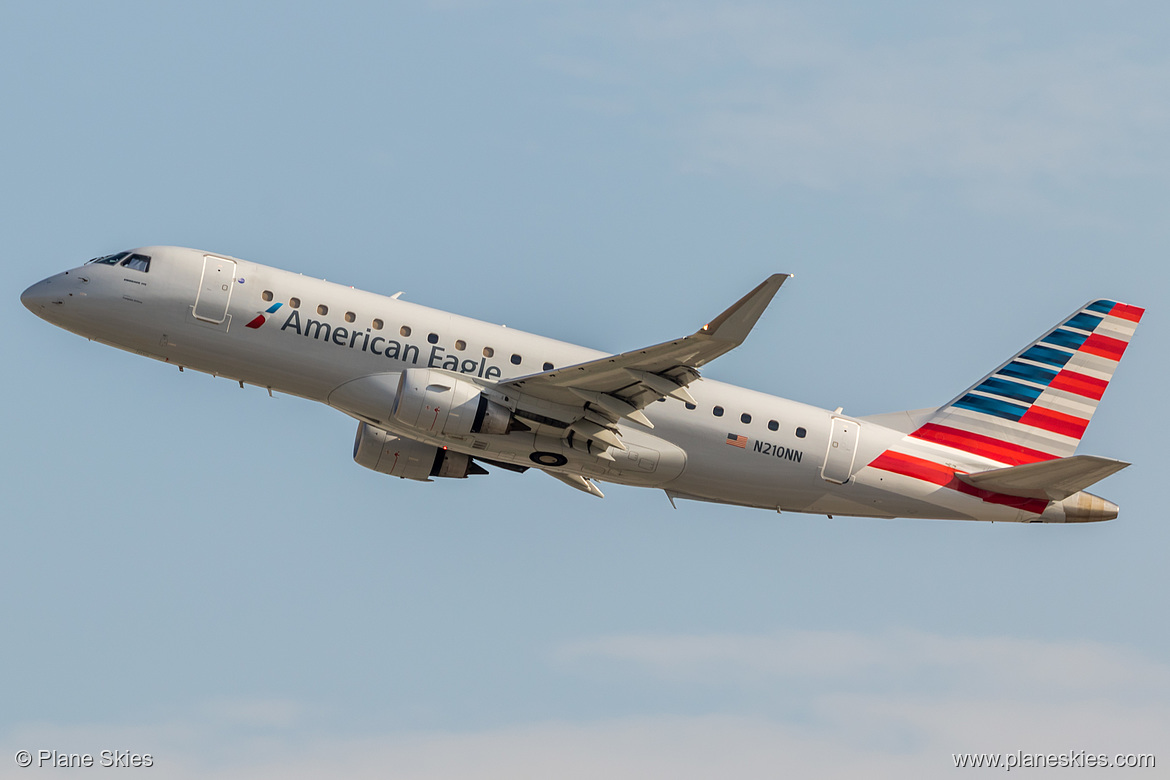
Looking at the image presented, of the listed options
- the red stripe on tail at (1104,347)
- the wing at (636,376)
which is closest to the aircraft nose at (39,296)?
the wing at (636,376)

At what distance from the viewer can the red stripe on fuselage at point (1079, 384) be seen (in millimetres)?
40594

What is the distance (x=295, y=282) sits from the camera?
34.9 metres

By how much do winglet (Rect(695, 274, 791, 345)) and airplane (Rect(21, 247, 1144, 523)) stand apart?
3.40ft

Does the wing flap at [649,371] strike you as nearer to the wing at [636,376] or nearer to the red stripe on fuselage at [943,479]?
the wing at [636,376]

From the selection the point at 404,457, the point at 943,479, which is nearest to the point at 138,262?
the point at 404,457

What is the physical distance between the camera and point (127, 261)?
115 feet

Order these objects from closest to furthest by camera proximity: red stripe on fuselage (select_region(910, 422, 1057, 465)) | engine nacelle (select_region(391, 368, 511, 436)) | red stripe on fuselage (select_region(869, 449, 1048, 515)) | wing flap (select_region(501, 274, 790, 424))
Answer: wing flap (select_region(501, 274, 790, 424)) < engine nacelle (select_region(391, 368, 511, 436)) < red stripe on fuselage (select_region(869, 449, 1048, 515)) < red stripe on fuselage (select_region(910, 422, 1057, 465))

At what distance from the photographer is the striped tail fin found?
1553 inches

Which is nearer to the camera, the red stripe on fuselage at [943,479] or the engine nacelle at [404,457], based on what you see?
the red stripe on fuselage at [943,479]

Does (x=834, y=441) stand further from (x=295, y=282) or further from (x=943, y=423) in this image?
(x=295, y=282)

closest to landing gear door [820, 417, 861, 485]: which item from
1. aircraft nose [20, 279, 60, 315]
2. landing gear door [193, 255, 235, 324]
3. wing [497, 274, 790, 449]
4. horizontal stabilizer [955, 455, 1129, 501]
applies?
horizontal stabilizer [955, 455, 1129, 501]

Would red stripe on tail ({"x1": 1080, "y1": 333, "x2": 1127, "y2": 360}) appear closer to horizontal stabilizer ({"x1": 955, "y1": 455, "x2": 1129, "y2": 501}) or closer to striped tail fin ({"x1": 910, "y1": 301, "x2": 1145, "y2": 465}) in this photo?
striped tail fin ({"x1": 910, "y1": 301, "x2": 1145, "y2": 465})

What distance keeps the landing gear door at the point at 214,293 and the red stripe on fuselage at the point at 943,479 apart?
18.3 meters

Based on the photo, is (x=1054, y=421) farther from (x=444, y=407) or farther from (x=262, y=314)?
(x=262, y=314)
